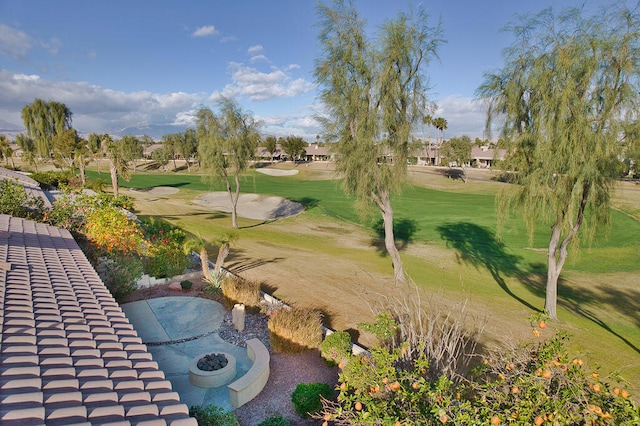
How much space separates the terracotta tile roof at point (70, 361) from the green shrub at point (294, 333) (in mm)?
3845

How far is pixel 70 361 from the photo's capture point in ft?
14.2

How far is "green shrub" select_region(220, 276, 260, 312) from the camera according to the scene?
11297mm

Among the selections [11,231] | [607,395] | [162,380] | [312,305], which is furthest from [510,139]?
[11,231]

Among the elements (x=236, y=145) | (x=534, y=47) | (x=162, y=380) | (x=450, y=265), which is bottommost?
(x=450, y=265)

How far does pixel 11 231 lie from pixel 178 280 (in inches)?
206

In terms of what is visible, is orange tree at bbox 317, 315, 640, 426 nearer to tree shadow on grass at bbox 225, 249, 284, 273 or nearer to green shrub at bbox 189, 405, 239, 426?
green shrub at bbox 189, 405, 239, 426

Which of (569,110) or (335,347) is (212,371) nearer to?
(335,347)

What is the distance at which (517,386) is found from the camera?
395 cm

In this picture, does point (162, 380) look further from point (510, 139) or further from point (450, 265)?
point (450, 265)

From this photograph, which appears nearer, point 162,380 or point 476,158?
point 162,380

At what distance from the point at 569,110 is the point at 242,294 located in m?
12.1

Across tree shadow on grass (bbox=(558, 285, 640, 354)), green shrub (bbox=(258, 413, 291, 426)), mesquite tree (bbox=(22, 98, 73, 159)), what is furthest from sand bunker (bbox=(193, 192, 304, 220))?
mesquite tree (bbox=(22, 98, 73, 159))

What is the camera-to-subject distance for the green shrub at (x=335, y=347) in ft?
27.1

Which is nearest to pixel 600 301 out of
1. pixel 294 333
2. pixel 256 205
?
pixel 294 333
